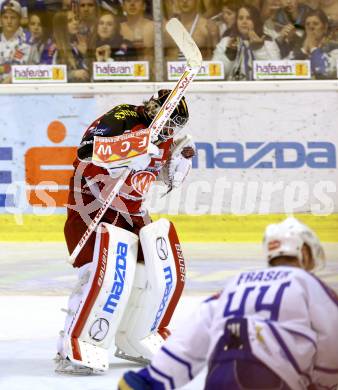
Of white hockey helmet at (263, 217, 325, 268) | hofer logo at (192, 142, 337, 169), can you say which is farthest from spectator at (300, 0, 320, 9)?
white hockey helmet at (263, 217, 325, 268)

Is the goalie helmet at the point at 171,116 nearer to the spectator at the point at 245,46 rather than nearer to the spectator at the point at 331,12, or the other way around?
the spectator at the point at 245,46

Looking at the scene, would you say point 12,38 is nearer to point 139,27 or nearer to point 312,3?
point 139,27

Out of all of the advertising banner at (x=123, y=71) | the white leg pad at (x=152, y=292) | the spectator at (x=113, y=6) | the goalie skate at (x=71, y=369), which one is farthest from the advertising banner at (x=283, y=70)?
the goalie skate at (x=71, y=369)

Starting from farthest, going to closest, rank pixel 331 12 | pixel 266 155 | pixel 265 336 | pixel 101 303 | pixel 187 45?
pixel 331 12 < pixel 266 155 < pixel 187 45 < pixel 101 303 < pixel 265 336

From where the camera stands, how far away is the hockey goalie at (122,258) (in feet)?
14.9

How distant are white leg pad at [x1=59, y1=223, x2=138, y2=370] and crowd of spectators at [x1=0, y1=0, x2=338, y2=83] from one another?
3.74 m

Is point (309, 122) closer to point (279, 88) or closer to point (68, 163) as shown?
point (279, 88)

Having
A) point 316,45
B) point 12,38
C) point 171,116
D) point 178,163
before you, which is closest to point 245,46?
point 316,45

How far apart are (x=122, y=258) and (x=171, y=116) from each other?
0.57 metres

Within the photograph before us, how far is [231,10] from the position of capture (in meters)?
8.26

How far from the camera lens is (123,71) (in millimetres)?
8211

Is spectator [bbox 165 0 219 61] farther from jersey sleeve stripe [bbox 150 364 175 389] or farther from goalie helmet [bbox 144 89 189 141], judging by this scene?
jersey sleeve stripe [bbox 150 364 175 389]

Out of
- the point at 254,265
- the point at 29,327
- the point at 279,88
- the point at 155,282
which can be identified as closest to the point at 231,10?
the point at 279,88

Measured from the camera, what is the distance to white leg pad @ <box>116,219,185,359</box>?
4.59 m
